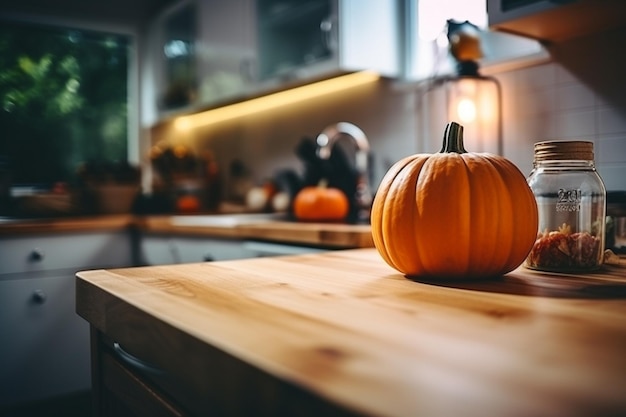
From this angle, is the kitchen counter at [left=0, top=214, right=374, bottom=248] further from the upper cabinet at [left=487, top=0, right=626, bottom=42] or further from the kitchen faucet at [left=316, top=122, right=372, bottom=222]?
the upper cabinet at [left=487, top=0, right=626, bottom=42]

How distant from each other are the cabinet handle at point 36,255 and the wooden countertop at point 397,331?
5.79ft

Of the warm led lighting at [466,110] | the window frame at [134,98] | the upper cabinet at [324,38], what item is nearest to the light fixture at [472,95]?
the warm led lighting at [466,110]

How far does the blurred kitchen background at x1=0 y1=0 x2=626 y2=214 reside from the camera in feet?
5.04

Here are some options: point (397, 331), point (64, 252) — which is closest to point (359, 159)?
point (64, 252)

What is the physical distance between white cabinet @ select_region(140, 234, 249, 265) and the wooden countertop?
1.19 metres

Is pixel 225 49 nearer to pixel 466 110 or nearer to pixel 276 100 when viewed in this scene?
pixel 276 100

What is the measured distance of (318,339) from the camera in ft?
1.49

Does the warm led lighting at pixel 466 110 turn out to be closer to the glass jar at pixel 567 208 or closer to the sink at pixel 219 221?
the sink at pixel 219 221

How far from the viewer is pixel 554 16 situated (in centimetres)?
138

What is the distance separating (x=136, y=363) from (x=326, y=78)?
73.1 inches

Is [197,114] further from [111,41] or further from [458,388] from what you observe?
[458,388]

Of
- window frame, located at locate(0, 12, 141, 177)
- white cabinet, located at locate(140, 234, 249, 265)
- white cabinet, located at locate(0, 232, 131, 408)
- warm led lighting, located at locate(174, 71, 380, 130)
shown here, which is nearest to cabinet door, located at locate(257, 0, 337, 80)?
warm led lighting, located at locate(174, 71, 380, 130)

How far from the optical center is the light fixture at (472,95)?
1.75m

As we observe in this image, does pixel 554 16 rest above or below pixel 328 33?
below
